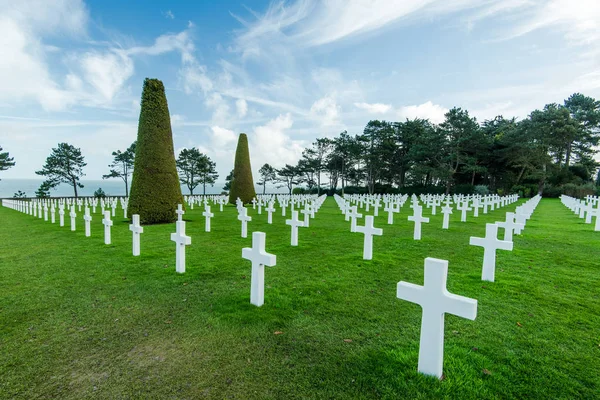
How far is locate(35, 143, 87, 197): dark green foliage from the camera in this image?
36.1m

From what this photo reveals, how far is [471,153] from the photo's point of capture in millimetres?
37000

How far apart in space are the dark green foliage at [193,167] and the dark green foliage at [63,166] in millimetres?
11952

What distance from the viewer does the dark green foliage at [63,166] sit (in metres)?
36.1

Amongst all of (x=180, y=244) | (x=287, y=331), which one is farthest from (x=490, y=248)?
(x=180, y=244)

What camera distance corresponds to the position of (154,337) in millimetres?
2926

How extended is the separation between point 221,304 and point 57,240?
7.63 meters

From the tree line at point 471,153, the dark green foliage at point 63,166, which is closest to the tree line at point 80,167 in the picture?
the dark green foliage at point 63,166

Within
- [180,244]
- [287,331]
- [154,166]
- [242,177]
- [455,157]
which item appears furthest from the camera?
[455,157]

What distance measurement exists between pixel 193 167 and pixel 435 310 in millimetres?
43373

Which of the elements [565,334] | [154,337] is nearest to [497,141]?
[565,334]

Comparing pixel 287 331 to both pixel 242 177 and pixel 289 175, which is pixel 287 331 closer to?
pixel 242 177

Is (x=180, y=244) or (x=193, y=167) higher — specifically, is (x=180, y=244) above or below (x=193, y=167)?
below

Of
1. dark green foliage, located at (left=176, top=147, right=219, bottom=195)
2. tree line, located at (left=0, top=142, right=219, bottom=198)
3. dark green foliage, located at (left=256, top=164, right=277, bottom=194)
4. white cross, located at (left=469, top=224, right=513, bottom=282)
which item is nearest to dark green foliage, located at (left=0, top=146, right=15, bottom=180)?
tree line, located at (left=0, top=142, right=219, bottom=198)

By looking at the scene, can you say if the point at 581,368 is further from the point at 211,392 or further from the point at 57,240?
the point at 57,240
